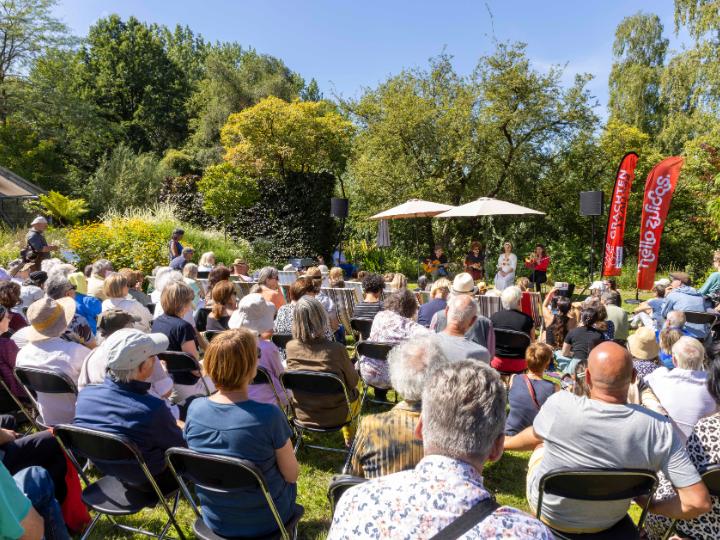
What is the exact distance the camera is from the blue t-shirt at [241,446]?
2.25 metres

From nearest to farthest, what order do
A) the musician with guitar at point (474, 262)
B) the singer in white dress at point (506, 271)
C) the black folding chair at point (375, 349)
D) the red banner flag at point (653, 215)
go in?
the black folding chair at point (375, 349), the red banner flag at point (653, 215), the singer in white dress at point (506, 271), the musician with guitar at point (474, 262)

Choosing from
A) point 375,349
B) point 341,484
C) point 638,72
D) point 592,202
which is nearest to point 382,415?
point 341,484

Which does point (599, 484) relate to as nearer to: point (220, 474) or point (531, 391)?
point (531, 391)

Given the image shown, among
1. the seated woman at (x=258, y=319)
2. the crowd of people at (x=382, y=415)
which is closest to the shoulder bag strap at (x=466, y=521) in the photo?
the crowd of people at (x=382, y=415)

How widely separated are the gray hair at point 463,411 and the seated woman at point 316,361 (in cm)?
231

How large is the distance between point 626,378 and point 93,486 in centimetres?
282

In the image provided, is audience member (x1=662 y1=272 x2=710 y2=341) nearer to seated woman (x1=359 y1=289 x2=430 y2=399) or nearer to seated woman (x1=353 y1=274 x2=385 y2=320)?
seated woman (x1=353 y1=274 x2=385 y2=320)

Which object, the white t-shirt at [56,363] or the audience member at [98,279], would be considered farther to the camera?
the audience member at [98,279]

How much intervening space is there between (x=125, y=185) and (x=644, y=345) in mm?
22984

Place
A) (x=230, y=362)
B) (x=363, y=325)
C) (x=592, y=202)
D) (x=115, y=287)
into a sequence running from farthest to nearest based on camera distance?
(x=592, y=202)
(x=363, y=325)
(x=115, y=287)
(x=230, y=362)

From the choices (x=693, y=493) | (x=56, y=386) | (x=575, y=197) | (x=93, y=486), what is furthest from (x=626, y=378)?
(x=575, y=197)

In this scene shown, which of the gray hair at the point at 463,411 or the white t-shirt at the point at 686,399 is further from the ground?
the gray hair at the point at 463,411

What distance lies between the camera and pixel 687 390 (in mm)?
3123

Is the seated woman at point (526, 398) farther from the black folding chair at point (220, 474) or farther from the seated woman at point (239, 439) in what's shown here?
the black folding chair at point (220, 474)
